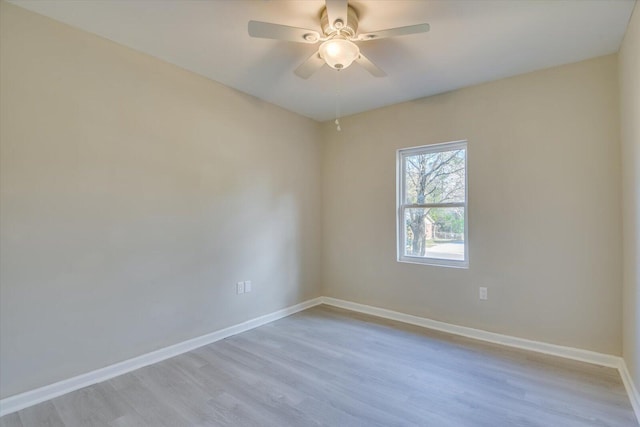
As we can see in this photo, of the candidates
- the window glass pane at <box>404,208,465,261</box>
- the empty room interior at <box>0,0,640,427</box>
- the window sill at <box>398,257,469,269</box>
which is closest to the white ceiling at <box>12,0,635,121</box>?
the empty room interior at <box>0,0,640,427</box>

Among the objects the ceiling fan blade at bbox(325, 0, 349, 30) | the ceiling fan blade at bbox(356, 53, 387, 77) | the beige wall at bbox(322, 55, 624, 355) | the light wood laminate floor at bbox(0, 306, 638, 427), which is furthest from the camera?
the beige wall at bbox(322, 55, 624, 355)

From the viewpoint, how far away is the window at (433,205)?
3.26 metres

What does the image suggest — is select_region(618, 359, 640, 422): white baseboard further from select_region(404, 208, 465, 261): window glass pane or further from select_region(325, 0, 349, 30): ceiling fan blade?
select_region(325, 0, 349, 30): ceiling fan blade

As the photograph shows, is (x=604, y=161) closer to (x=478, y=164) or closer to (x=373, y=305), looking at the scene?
(x=478, y=164)

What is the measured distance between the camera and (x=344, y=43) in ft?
6.33

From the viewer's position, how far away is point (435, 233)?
346 cm

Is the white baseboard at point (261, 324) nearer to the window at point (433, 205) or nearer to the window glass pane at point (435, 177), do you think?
the window at point (433, 205)

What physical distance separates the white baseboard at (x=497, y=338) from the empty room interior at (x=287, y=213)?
0.06 ft

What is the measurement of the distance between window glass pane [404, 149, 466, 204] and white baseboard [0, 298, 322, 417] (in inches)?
88.3

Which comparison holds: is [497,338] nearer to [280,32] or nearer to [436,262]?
[436,262]

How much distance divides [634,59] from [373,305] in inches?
122

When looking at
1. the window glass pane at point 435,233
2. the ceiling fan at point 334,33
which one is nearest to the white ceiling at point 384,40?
the ceiling fan at point 334,33

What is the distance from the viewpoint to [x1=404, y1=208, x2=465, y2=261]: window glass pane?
3273 millimetres

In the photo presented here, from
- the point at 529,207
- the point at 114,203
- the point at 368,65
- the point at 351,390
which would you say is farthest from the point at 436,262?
the point at 114,203
